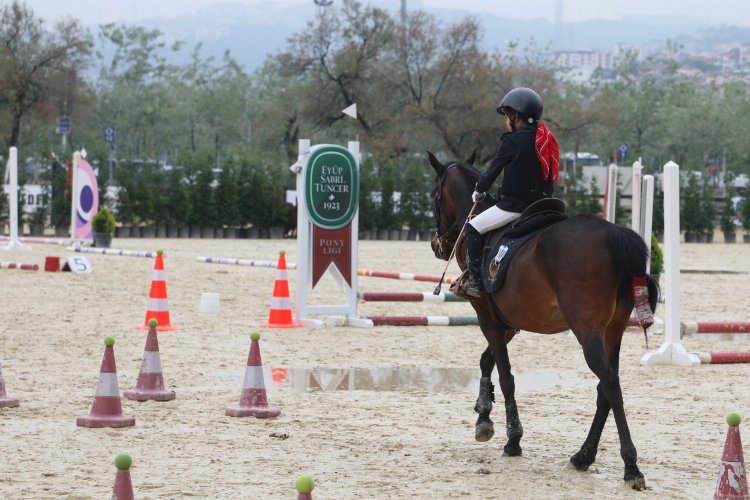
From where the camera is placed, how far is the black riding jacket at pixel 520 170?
7652 mm

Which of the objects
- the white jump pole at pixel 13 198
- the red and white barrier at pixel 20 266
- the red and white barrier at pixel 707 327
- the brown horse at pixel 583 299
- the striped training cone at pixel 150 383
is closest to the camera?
the brown horse at pixel 583 299

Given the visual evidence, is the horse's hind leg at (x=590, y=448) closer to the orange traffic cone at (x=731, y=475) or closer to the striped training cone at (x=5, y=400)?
the orange traffic cone at (x=731, y=475)

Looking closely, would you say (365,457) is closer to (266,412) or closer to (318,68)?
(266,412)

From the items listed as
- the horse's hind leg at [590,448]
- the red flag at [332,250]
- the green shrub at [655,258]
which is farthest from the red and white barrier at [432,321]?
the horse's hind leg at [590,448]

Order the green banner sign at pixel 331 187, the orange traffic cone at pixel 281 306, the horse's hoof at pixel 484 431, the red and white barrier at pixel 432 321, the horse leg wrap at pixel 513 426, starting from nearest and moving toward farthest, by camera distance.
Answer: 1. the horse leg wrap at pixel 513 426
2. the horse's hoof at pixel 484 431
3. the red and white barrier at pixel 432 321
4. the orange traffic cone at pixel 281 306
5. the green banner sign at pixel 331 187

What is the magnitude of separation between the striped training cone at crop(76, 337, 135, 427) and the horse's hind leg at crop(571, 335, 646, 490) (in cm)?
299

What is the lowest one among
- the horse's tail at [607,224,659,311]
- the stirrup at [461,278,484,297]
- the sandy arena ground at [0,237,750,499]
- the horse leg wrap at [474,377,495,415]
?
the sandy arena ground at [0,237,750,499]

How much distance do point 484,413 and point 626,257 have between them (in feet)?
5.03

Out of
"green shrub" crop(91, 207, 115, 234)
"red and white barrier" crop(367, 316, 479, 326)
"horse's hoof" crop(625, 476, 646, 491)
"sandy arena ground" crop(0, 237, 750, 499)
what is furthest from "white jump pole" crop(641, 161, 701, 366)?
"green shrub" crop(91, 207, 115, 234)

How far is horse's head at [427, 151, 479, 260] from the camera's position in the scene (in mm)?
8438

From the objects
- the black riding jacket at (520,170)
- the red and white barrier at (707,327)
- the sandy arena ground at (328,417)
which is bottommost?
the sandy arena ground at (328,417)

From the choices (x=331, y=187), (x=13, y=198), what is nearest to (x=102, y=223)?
(x=13, y=198)

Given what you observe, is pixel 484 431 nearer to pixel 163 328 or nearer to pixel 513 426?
pixel 513 426

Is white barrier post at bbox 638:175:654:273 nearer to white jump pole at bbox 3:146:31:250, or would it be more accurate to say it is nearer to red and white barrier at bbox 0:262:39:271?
red and white barrier at bbox 0:262:39:271
